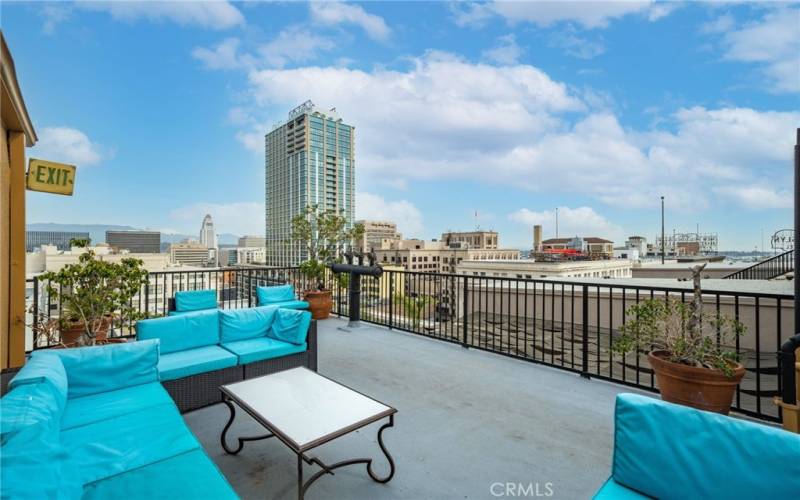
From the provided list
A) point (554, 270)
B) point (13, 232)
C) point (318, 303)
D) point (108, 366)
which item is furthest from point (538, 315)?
point (13, 232)

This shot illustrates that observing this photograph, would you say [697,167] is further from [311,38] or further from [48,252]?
[48,252]

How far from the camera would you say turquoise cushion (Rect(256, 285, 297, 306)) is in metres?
5.46

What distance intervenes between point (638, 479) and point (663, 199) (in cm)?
1901

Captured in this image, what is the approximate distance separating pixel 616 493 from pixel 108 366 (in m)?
2.92

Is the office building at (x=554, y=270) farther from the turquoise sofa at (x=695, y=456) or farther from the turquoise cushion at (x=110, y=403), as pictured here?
the turquoise sofa at (x=695, y=456)

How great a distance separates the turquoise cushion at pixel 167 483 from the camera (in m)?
1.34

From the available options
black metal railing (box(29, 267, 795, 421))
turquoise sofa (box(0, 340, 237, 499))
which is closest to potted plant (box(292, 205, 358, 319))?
black metal railing (box(29, 267, 795, 421))

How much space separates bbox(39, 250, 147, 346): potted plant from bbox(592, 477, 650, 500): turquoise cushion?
14.3 ft

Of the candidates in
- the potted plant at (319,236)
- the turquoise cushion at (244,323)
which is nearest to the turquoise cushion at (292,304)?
the potted plant at (319,236)

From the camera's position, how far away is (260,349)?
3295 mm

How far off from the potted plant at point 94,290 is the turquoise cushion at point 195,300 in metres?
0.94

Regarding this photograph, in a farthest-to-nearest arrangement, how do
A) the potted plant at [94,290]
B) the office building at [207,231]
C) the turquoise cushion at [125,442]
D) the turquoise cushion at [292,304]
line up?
the office building at [207,231] → the turquoise cushion at [292,304] → the potted plant at [94,290] → the turquoise cushion at [125,442]

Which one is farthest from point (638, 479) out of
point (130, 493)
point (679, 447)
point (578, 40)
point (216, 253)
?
point (216, 253)

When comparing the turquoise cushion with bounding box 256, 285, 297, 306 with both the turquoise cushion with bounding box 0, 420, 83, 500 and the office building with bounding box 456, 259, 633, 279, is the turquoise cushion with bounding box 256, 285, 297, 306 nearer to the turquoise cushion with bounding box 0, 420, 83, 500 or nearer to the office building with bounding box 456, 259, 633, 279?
the turquoise cushion with bounding box 0, 420, 83, 500
